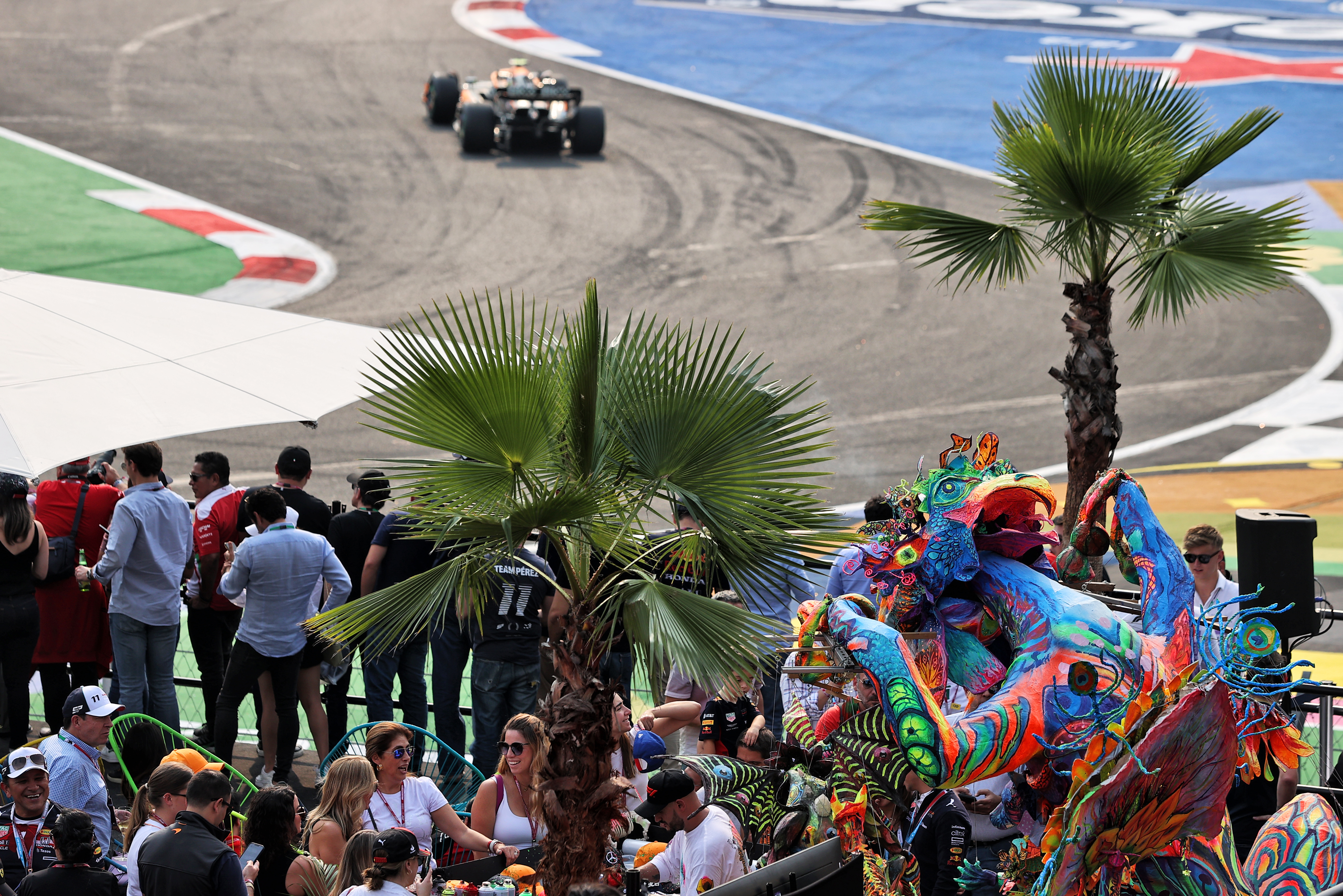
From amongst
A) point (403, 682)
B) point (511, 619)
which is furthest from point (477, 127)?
point (511, 619)

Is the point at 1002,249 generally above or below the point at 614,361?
above

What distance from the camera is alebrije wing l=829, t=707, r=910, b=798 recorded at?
5.57 metres

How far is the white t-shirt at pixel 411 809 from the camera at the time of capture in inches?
284

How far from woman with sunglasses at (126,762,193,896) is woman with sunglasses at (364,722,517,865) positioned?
92 centimetres

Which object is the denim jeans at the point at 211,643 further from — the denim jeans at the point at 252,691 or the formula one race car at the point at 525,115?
the formula one race car at the point at 525,115

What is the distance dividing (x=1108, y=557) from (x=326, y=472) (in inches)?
362

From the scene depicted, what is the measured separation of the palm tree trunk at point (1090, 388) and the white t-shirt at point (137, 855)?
6.75m

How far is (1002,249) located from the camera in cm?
1093

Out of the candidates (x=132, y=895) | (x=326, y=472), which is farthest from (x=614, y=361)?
(x=326, y=472)

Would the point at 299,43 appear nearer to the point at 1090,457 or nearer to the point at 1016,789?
the point at 1090,457

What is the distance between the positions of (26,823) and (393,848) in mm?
2152

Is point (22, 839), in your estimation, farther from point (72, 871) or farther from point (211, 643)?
point (211, 643)

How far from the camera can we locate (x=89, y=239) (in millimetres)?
22781

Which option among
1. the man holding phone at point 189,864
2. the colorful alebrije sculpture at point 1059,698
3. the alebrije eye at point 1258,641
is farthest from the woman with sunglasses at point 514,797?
the alebrije eye at point 1258,641
